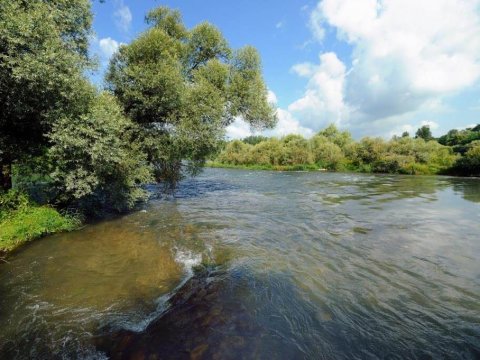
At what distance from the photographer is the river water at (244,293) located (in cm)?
572

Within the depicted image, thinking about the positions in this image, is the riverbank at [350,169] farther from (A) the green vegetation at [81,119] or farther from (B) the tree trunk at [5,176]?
(B) the tree trunk at [5,176]

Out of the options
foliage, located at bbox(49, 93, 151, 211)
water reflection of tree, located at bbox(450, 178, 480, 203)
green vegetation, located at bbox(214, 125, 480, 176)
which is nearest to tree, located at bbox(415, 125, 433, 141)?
green vegetation, located at bbox(214, 125, 480, 176)

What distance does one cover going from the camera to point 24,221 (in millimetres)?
12234

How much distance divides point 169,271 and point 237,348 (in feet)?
14.2

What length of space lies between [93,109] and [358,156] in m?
72.3

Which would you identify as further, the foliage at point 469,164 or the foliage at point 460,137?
the foliage at point 460,137

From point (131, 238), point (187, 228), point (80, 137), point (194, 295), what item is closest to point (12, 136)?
point (80, 137)

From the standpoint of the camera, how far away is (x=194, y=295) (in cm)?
767

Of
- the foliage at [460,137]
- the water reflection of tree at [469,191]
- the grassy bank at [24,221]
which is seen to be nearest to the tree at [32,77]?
the grassy bank at [24,221]

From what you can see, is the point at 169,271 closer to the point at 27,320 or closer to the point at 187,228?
the point at 27,320

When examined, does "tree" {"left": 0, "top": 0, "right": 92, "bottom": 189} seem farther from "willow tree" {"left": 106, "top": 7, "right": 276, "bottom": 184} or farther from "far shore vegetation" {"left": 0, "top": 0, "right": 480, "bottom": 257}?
"willow tree" {"left": 106, "top": 7, "right": 276, "bottom": 184}

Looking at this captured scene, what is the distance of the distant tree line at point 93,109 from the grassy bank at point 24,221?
1199mm

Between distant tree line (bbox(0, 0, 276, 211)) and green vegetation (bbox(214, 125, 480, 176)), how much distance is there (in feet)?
165

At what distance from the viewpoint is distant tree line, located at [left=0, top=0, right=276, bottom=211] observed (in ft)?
37.7
